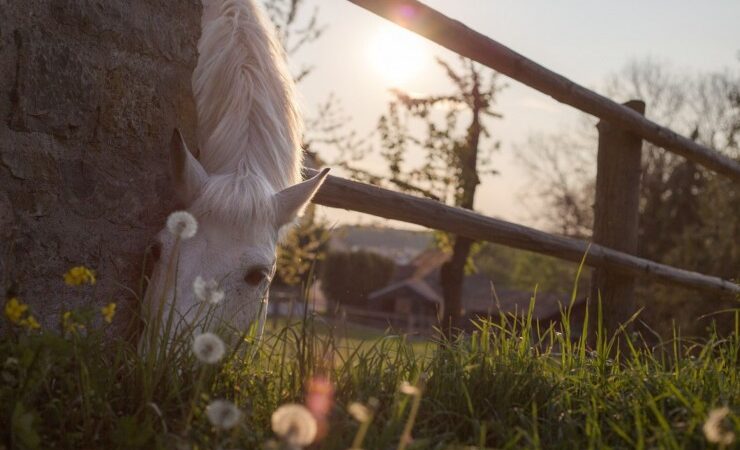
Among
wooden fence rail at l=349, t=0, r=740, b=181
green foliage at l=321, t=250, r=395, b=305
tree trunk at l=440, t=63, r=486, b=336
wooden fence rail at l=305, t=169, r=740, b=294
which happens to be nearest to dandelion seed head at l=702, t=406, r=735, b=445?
wooden fence rail at l=305, t=169, r=740, b=294

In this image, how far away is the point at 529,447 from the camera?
1526 mm

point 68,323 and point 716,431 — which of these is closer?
point 716,431

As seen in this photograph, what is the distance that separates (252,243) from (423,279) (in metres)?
52.2

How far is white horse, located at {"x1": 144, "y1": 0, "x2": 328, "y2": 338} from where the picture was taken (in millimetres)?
2588

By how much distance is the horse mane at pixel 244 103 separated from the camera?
3.10 metres

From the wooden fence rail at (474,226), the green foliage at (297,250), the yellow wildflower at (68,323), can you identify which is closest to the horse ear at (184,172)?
the wooden fence rail at (474,226)

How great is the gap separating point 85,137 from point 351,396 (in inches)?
45.7

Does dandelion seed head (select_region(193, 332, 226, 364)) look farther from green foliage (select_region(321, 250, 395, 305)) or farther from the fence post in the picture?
green foliage (select_region(321, 250, 395, 305))

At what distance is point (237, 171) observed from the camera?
2.96m

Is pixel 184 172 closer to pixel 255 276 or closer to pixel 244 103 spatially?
pixel 255 276

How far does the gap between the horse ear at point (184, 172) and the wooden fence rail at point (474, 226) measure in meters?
0.83

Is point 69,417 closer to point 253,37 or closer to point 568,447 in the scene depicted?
point 568,447

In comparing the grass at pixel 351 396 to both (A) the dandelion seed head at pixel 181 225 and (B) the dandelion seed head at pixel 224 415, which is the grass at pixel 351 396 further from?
(A) the dandelion seed head at pixel 181 225

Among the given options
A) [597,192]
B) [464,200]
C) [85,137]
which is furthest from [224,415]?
[464,200]
